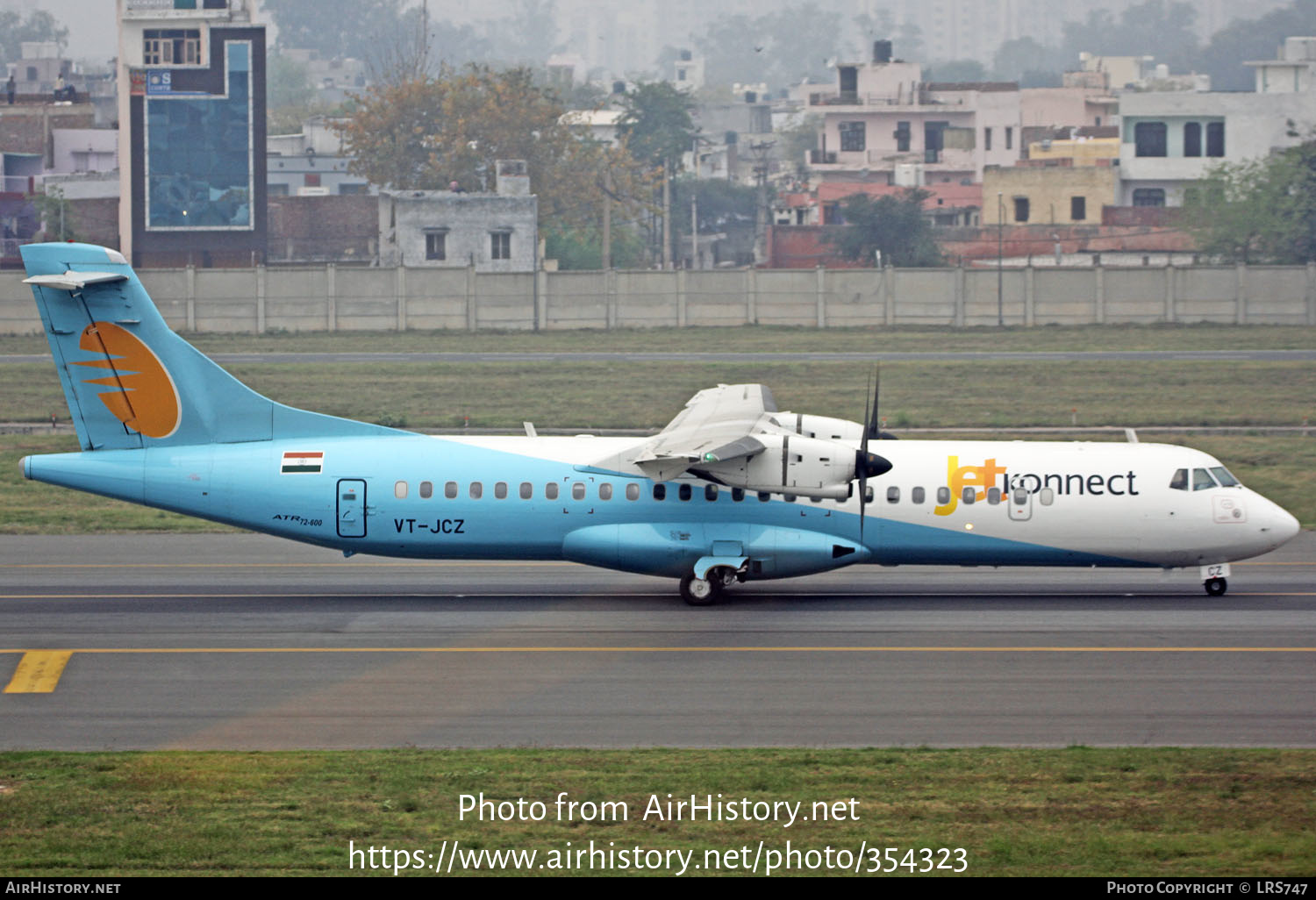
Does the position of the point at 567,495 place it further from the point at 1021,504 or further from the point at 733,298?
the point at 733,298

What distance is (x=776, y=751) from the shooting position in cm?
1753

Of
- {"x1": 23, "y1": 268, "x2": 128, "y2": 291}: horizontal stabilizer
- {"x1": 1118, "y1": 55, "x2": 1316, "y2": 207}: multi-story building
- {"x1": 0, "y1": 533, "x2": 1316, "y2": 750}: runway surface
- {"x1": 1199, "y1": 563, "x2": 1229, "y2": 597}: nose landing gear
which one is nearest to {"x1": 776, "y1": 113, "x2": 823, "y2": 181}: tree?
{"x1": 1118, "y1": 55, "x2": 1316, "y2": 207}: multi-story building

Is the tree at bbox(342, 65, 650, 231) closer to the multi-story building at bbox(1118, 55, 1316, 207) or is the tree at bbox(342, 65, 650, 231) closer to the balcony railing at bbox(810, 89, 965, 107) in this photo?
the balcony railing at bbox(810, 89, 965, 107)

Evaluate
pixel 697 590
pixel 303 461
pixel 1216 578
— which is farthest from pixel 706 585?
pixel 1216 578

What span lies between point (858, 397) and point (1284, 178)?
2188 inches

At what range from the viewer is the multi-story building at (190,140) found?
94125 mm

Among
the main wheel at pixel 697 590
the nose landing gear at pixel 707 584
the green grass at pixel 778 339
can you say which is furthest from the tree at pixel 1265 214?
the main wheel at pixel 697 590

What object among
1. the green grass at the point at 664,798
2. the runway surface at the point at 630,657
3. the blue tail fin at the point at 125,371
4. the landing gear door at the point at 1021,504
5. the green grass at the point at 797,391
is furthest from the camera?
the green grass at the point at 797,391

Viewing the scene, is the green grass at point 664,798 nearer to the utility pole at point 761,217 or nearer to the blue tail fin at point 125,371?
the blue tail fin at point 125,371

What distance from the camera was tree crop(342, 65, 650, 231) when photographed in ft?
364

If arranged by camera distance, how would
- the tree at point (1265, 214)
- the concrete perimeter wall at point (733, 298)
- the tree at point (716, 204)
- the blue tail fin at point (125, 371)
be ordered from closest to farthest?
the blue tail fin at point (125, 371), the concrete perimeter wall at point (733, 298), the tree at point (1265, 214), the tree at point (716, 204)

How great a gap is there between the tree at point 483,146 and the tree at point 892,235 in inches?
711

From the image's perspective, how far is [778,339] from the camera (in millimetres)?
75812

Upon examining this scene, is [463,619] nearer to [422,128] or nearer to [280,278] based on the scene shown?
[280,278]
